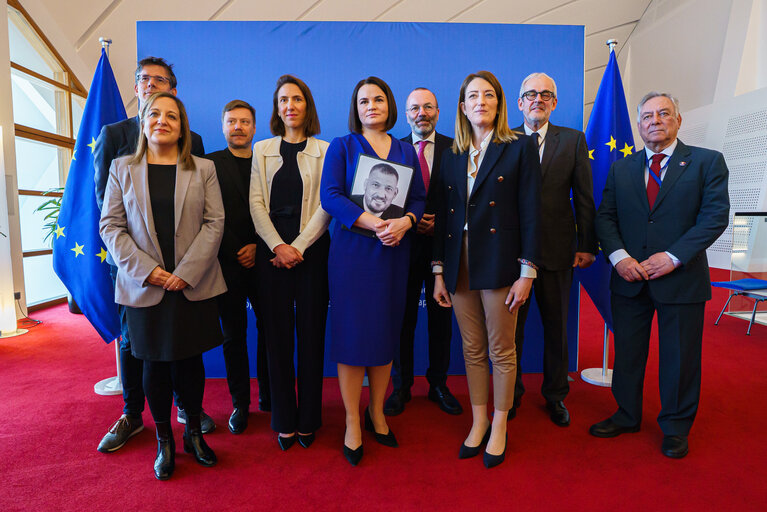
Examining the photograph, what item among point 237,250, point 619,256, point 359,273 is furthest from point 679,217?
point 237,250

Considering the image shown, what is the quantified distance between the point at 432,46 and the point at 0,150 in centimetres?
455

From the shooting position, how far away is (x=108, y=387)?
3137mm

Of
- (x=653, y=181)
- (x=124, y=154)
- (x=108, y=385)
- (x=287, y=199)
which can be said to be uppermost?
(x=124, y=154)

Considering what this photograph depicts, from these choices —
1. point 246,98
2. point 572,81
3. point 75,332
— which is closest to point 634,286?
point 572,81

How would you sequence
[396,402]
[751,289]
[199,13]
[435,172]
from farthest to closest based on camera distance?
[199,13] < [751,289] < [396,402] < [435,172]

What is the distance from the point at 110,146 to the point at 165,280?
→ 0.90 metres

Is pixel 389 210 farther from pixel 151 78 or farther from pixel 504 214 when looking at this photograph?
pixel 151 78

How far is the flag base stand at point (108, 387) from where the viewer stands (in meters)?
3.09

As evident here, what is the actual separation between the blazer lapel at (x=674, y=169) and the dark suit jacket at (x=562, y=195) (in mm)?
392

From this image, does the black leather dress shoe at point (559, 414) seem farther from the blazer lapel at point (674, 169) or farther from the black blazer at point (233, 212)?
the black blazer at point (233, 212)

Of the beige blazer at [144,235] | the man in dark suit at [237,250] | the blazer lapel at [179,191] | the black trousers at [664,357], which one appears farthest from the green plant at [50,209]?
the black trousers at [664,357]

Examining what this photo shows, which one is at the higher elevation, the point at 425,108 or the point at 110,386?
the point at 425,108

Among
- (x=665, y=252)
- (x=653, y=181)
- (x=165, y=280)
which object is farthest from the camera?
(x=653, y=181)

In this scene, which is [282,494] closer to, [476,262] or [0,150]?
[476,262]
